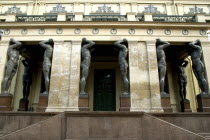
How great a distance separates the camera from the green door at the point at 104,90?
55.4 ft

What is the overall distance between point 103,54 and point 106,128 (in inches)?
383

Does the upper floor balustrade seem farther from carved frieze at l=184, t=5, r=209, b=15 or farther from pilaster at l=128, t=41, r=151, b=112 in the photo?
carved frieze at l=184, t=5, r=209, b=15

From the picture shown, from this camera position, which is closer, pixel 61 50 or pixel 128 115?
pixel 128 115

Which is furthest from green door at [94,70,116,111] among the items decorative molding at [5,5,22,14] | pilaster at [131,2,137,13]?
decorative molding at [5,5,22,14]

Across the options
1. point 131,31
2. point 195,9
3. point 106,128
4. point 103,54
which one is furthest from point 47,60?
point 195,9

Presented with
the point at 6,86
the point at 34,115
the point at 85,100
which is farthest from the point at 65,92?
the point at 6,86

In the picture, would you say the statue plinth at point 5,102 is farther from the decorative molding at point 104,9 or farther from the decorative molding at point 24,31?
the decorative molding at point 104,9

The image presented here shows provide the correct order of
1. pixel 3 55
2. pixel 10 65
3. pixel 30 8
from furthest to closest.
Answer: pixel 30 8, pixel 3 55, pixel 10 65

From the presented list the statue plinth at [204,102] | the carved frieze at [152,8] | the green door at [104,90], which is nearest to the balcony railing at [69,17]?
the green door at [104,90]

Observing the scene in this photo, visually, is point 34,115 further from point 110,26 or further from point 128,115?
point 110,26

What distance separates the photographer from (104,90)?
57.1 ft

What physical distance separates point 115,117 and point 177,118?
4301mm

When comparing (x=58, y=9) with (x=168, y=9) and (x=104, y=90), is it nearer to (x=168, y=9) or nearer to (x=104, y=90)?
(x=104, y=90)

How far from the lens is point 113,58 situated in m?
17.8
